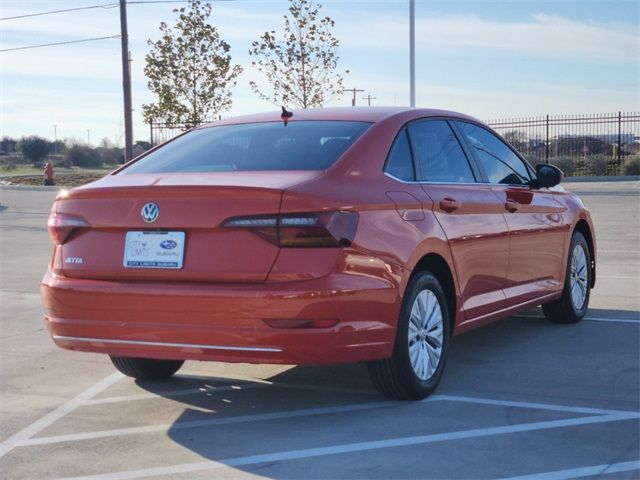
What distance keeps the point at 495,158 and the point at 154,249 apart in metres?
2.97

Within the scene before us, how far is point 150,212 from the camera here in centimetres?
512

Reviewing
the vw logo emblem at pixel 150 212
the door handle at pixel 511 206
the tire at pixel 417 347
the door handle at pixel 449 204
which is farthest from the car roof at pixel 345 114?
the vw logo emblem at pixel 150 212

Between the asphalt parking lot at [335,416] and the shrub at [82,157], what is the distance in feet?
200

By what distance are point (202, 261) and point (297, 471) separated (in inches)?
45.7

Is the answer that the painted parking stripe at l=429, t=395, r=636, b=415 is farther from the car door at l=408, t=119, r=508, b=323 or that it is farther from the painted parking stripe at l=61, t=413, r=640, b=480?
the car door at l=408, t=119, r=508, b=323

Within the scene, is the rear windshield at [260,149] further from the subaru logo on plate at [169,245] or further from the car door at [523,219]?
the car door at [523,219]

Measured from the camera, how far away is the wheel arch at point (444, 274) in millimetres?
5787

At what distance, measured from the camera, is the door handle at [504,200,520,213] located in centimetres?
689

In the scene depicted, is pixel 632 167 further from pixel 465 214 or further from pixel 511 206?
pixel 465 214

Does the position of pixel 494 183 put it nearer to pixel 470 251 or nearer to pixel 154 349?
pixel 470 251

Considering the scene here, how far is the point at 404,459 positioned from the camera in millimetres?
4570

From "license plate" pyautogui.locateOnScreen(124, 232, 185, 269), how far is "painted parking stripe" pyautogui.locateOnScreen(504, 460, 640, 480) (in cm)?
195

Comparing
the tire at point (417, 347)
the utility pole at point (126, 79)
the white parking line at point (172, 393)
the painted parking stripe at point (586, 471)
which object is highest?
the utility pole at point (126, 79)

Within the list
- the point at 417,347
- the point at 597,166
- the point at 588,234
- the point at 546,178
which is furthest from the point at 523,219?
the point at 597,166
